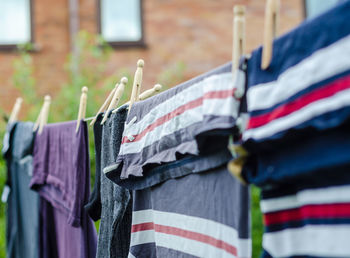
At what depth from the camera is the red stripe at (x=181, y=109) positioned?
40.1 inches

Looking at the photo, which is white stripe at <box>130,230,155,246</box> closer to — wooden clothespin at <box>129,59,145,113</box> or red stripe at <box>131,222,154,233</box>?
red stripe at <box>131,222,154,233</box>

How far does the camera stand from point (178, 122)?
47.4 inches

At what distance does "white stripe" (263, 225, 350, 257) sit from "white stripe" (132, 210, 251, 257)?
5cm

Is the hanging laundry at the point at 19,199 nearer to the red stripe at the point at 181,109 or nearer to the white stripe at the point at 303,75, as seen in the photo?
the red stripe at the point at 181,109

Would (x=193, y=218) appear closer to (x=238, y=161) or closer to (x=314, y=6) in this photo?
(x=238, y=161)

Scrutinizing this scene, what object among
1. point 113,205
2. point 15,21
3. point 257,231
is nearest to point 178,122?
point 113,205

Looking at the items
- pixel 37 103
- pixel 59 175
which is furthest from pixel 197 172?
pixel 37 103

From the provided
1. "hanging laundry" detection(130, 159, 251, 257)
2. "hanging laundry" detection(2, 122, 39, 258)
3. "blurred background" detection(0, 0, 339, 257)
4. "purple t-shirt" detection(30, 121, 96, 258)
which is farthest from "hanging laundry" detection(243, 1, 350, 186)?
"blurred background" detection(0, 0, 339, 257)

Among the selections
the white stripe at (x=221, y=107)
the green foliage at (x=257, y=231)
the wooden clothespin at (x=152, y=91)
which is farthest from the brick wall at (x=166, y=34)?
the white stripe at (x=221, y=107)

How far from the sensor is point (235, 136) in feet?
3.28

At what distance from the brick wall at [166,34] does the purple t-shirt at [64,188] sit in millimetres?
3350

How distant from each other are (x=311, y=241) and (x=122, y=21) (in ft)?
16.5

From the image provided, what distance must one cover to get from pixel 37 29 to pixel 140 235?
452cm

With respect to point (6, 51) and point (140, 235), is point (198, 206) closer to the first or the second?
point (140, 235)
